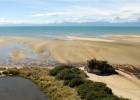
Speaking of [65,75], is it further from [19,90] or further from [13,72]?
[13,72]

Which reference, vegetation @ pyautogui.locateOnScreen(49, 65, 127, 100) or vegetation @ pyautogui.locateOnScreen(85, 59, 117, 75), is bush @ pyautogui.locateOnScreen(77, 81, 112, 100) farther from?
vegetation @ pyautogui.locateOnScreen(85, 59, 117, 75)

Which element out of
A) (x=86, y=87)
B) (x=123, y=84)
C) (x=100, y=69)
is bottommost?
(x=123, y=84)

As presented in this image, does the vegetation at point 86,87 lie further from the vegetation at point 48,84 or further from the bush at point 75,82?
the vegetation at point 48,84

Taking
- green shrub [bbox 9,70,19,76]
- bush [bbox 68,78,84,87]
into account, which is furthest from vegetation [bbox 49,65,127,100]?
green shrub [bbox 9,70,19,76]

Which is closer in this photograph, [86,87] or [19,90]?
[86,87]

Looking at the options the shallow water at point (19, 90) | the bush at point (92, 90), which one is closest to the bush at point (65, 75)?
the shallow water at point (19, 90)

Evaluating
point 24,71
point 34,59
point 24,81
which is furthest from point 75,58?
point 24,81

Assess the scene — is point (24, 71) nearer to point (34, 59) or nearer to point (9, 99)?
point (9, 99)

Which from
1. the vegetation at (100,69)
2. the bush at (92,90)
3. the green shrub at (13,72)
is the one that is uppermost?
the bush at (92,90)

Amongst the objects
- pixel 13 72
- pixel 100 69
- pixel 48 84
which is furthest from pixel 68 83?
pixel 13 72
